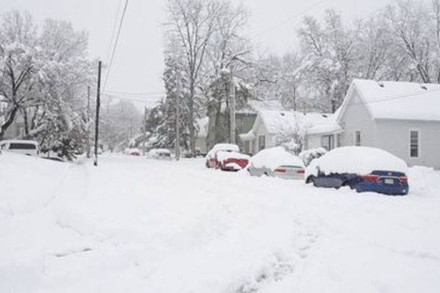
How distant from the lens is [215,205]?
11.0 m

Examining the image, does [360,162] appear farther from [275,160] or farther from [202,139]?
[202,139]

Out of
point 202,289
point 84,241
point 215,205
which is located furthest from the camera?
point 215,205

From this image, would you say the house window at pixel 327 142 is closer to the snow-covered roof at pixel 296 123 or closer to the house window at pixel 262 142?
the snow-covered roof at pixel 296 123

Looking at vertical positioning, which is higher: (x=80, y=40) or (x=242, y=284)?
(x=80, y=40)

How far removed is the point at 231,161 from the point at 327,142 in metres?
12.3

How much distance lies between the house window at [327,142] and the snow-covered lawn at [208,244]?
24.9 m

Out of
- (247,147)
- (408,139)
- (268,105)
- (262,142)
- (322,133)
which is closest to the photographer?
(408,139)

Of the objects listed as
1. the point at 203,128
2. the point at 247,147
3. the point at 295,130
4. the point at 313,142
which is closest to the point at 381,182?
the point at 295,130

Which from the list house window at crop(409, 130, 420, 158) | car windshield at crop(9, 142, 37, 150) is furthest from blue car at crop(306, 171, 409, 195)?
car windshield at crop(9, 142, 37, 150)

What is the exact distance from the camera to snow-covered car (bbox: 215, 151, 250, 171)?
27.4m

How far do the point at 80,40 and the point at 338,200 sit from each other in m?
43.3

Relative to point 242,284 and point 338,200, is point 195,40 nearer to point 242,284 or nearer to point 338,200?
point 338,200

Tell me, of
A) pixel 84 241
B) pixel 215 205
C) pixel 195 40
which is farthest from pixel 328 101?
pixel 84 241

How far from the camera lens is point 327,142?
1459 inches
